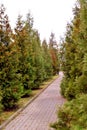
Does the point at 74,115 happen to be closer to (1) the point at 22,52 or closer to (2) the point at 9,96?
(2) the point at 9,96

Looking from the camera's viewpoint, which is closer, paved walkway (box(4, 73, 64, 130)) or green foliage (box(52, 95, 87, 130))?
green foliage (box(52, 95, 87, 130))

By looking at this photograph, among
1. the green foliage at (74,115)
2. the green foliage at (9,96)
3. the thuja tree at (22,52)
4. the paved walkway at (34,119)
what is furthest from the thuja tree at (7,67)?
the green foliage at (74,115)

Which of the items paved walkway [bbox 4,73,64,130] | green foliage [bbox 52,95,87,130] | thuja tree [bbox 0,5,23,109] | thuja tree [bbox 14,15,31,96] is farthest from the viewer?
thuja tree [bbox 14,15,31,96]

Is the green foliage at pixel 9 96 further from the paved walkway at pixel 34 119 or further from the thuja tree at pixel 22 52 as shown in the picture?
the thuja tree at pixel 22 52

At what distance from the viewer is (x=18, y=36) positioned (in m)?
20.0

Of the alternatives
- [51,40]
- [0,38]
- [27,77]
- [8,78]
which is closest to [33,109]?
[8,78]

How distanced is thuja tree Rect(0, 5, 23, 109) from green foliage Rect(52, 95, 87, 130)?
8898mm

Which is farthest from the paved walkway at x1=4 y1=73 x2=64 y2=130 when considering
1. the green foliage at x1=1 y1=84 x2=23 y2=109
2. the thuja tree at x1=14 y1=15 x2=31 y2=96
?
the thuja tree at x1=14 y1=15 x2=31 y2=96

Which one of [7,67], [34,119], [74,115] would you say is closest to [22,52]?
[7,67]

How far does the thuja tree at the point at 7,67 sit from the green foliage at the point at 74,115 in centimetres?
890

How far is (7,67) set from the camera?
1446 centimetres

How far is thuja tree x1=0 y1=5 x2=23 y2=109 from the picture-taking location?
46.9 ft

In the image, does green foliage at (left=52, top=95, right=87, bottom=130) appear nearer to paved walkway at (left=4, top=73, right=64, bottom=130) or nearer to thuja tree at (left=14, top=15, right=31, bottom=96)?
paved walkway at (left=4, top=73, right=64, bottom=130)

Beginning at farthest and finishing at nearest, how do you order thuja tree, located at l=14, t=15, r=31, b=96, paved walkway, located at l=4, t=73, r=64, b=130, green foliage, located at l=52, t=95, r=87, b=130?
thuja tree, located at l=14, t=15, r=31, b=96 < paved walkway, located at l=4, t=73, r=64, b=130 < green foliage, located at l=52, t=95, r=87, b=130
